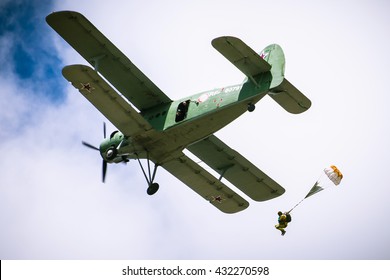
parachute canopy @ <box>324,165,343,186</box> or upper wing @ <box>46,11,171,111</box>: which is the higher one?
upper wing @ <box>46,11,171,111</box>

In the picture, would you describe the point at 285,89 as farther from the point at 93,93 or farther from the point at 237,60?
the point at 93,93

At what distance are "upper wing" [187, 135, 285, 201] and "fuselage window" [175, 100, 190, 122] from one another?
218 cm

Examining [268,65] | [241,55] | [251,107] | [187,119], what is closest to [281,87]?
[268,65]

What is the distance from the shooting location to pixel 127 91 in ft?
98.2

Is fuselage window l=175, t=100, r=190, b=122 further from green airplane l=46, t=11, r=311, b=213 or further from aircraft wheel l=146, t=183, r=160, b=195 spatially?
aircraft wheel l=146, t=183, r=160, b=195

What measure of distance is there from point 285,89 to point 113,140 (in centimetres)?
609

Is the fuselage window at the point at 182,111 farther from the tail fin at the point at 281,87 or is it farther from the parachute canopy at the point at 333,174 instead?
the parachute canopy at the point at 333,174

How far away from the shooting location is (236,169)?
3180 centimetres

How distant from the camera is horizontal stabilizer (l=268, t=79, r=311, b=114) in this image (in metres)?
27.7

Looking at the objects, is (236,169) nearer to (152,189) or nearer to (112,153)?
Answer: (152,189)

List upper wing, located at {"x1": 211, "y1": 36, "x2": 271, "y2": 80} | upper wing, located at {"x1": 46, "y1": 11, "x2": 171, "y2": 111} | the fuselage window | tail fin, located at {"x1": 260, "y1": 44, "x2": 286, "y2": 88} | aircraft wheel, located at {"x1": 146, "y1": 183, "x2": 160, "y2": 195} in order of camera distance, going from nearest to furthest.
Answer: upper wing, located at {"x1": 211, "y1": 36, "x2": 271, "y2": 80} < tail fin, located at {"x1": 260, "y1": 44, "x2": 286, "y2": 88} < upper wing, located at {"x1": 46, "y1": 11, "x2": 171, "y2": 111} < the fuselage window < aircraft wheel, located at {"x1": 146, "y1": 183, "x2": 160, "y2": 195}

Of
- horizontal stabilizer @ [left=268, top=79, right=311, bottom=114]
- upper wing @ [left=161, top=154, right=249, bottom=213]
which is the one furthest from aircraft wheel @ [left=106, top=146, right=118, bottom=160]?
horizontal stabilizer @ [left=268, top=79, right=311, bottom=114]

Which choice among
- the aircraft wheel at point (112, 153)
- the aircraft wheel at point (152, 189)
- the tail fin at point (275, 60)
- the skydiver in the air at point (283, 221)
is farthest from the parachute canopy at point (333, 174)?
the aircraft wheel at point (112, 153)

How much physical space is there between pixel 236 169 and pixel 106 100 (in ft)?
18.2
